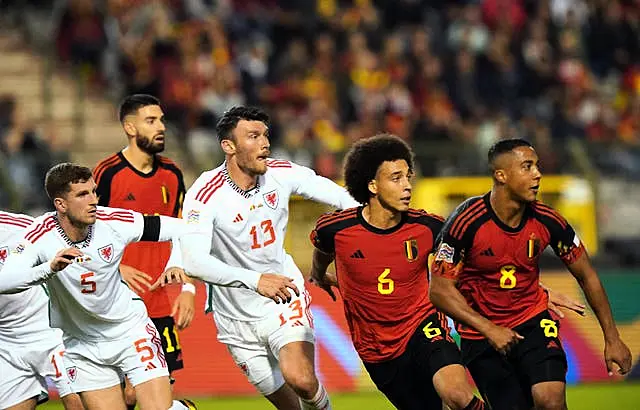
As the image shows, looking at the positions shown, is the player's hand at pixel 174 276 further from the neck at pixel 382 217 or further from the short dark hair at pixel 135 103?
the short dark hair at pixel 135 103

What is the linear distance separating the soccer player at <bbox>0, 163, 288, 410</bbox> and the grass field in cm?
432

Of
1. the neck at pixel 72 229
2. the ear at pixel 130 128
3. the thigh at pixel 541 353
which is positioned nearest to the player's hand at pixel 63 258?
the neck at pixel 72 229

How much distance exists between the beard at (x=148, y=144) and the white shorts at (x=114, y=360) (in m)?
1.63

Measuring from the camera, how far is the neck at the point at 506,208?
28.8ft

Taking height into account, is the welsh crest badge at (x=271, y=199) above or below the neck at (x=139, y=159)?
below

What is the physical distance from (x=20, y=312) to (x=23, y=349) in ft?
0.90

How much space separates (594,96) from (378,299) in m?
12.2

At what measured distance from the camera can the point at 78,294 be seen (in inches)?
349

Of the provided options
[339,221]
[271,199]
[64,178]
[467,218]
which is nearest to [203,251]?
[271,199]

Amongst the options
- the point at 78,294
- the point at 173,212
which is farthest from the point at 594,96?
the point at 78,294

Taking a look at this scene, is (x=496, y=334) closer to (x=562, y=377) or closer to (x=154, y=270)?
(x=562, y=377)

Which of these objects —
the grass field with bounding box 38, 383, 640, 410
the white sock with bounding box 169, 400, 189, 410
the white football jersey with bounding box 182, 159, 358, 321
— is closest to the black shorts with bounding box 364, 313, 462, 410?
the white football jersey with bounding box 182, 159, 358, 321

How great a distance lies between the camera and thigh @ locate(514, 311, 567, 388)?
8.55 meters

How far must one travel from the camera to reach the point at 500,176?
8.81 metres
